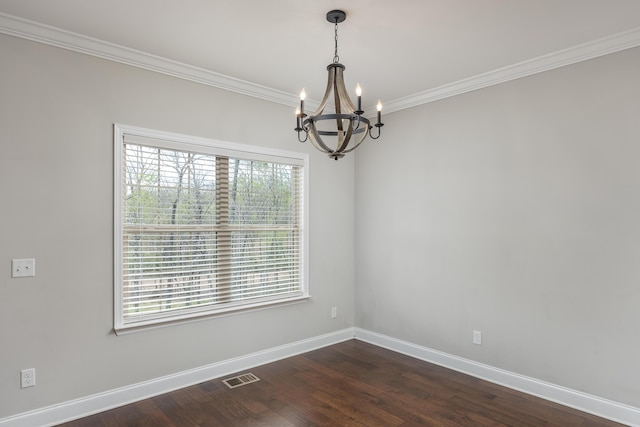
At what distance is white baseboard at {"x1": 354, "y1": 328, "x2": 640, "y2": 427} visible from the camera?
2744mm

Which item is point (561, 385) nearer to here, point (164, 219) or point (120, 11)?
point (164, 219)

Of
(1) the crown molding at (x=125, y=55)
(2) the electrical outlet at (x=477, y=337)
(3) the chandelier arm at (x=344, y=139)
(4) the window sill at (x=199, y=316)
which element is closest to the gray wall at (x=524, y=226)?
(2) the electrical outlet at (x=477, y=337)

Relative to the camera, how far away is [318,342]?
429 centimetres

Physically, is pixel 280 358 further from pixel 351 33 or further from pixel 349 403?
pixel 351 33

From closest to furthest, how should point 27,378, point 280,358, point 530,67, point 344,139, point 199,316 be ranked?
point 344,139, point 27,378, point 530,67, point 199,316, point 280,358

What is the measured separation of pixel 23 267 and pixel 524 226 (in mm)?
3830

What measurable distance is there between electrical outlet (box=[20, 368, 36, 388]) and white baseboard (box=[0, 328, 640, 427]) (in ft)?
0.63

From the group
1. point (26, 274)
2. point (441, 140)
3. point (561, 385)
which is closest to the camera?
point (26, 274)

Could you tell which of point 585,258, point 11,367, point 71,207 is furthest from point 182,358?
point 585,258

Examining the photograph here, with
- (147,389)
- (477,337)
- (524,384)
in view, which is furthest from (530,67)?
(147,389)

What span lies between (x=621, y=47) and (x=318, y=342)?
377 cm

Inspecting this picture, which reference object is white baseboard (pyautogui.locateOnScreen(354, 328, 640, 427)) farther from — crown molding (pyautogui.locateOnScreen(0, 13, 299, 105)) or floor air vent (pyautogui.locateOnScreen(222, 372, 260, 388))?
crown molding (pyautogui.locateOnScreen(0, 13, 299, 105))

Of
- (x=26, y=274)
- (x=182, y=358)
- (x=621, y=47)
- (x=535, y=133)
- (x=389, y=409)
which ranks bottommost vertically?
(x=389, y=409)

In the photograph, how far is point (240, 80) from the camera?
362 cm
